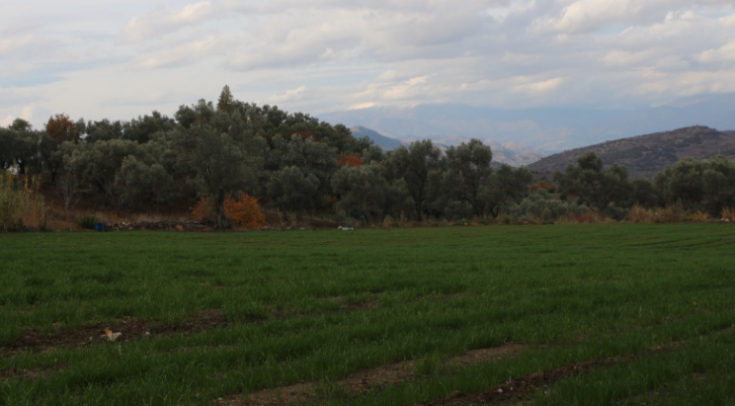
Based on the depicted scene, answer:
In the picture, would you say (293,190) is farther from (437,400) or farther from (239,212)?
(437,400)

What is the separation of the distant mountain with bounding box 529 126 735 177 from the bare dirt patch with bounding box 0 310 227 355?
144m

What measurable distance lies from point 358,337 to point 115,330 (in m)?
3.29

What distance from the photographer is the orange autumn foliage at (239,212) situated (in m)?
47.8

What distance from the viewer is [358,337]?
263 inches

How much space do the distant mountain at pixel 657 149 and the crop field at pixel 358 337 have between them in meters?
140

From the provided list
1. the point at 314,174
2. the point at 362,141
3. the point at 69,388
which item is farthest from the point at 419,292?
the point at 362,141

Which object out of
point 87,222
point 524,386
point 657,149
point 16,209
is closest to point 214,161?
point 87,222

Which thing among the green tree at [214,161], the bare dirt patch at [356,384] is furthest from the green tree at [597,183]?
the bare dirt patch at [356,384]

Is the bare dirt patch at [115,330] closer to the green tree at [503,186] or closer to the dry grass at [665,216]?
the dry grass at [665,216]

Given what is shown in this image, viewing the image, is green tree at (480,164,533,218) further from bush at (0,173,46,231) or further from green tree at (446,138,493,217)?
bush at (0,173,46,231)

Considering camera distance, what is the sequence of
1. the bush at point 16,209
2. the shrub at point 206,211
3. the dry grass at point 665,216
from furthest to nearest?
the shrub at point 206,211, the dry grass at point 665,216, the bush at point 16,209

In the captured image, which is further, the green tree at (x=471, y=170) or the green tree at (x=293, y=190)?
the green tree at (x=293, y=190)

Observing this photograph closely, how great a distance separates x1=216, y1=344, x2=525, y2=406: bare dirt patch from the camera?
4754 mm

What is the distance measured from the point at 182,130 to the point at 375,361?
42.9 m
